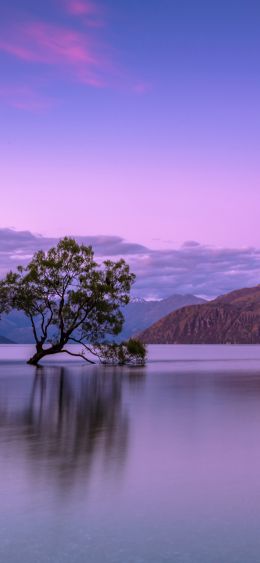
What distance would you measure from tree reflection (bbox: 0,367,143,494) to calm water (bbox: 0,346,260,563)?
1.7 inches

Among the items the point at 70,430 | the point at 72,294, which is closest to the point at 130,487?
the point at 70,430

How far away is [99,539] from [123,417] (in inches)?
727

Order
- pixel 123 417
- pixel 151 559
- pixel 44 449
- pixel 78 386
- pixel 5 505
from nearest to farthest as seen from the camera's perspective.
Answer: pixel 151 559, pixel 5 505, pixel 44 449, pixel 123 417, pixel 78 386

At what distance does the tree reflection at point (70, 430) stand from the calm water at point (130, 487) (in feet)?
0.14

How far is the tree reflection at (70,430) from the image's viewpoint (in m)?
17.2

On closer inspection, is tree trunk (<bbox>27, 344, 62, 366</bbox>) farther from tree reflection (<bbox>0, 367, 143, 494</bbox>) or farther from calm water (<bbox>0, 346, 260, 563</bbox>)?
calm water (<bbox>0, 346, 260, 563</bbox>)

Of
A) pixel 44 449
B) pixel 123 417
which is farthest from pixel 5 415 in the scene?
pixel 44 449

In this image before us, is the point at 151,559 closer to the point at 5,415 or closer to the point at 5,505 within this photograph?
the point at 5,505

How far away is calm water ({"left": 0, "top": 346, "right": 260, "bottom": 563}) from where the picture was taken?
10555 mm

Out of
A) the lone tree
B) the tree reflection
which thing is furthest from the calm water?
the lone tree

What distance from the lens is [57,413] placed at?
31.4 metres

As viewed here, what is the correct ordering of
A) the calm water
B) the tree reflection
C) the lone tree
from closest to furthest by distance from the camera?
the calm water
the tree reflection
the lone tree

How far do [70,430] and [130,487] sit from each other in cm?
1040

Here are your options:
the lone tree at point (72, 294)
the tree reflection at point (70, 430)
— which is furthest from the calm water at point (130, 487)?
the lone tree at point (72, 294)
